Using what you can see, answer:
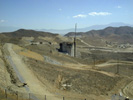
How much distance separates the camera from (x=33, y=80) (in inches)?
707

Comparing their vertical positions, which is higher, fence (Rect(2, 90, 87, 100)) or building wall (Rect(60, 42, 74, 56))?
building wall (Rect(60, 42, 74, 56))

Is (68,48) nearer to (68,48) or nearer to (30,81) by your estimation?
(68,48)

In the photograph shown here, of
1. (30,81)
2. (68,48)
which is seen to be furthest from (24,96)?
(68,48)

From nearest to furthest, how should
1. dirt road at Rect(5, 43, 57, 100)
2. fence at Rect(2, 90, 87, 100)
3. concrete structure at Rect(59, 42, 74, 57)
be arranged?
fence at Rect(2, 90, 87, 100) < dirt road at Rect(5, 43, 57, 100) < concrete structure at Rect(59, 42, 74, 57)

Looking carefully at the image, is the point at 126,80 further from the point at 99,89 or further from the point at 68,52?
the point at 68,52

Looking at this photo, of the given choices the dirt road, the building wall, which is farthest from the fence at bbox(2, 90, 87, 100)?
the building wall

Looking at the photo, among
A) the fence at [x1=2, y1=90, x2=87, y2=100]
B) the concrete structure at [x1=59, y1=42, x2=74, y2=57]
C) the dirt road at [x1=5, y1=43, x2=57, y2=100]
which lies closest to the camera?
the fence at [x1=2, y1=90, x2=87, y2=100]

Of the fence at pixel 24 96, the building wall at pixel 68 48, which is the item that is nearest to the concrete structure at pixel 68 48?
the building wall at pixel 68 48

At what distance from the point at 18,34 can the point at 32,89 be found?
10145 centimetres

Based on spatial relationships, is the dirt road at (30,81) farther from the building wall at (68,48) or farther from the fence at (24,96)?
the building wall at (68,48)

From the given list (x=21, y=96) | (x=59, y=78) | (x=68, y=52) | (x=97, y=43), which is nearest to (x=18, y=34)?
(x=97, y=43)

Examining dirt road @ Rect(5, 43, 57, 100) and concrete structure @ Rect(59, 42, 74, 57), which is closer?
dirt road @ Rect(5, 43, 57, 100)

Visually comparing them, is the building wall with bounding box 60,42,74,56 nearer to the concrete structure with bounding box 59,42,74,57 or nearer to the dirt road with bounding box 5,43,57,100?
the concrete structure with bounding box 59,42,74,57

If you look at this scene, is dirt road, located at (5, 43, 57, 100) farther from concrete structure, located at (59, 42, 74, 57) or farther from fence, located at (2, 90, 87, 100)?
concrete structure, located at (59, 42, 74, 57)
